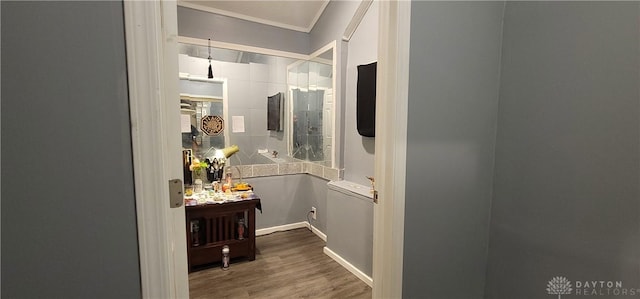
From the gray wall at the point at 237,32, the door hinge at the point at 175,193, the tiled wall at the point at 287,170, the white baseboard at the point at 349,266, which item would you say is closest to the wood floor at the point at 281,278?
the white baseboard at the point at 349,266

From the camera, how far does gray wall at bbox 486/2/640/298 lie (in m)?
1.03

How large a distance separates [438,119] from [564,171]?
570mm

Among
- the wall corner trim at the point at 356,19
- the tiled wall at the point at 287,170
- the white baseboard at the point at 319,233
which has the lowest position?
the white baseboard at the point at 319,233

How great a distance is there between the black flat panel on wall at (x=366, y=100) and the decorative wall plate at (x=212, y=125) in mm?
1502

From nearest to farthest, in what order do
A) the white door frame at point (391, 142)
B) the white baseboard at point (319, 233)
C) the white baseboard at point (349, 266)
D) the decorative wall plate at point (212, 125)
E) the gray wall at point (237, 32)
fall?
the white door frame at point (391, 142) → the white baseboard at point (349, 266) → the gray wall at point (237, 32) → the decorative wall plate at point (212, 125) → the white baseboard at point (319, 233)

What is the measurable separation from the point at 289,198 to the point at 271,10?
2137mm

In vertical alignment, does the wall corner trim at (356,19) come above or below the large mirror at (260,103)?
above

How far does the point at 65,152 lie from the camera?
0.70m

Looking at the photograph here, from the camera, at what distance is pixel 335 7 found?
8.92 feet

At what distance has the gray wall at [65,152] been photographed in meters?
0.65

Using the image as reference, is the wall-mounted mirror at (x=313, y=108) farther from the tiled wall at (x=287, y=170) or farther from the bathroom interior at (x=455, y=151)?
the bathroom interior at (x=455, y=151)

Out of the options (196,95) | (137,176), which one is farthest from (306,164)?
(137,176)

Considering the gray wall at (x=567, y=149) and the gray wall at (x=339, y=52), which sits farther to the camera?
the gray wall at (x=339, y=52)

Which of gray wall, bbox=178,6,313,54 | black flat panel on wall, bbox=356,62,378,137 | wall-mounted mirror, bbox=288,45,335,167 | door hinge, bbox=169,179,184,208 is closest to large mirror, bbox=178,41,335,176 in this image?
wall-mounted mirror, bbox=288,45,335,167
